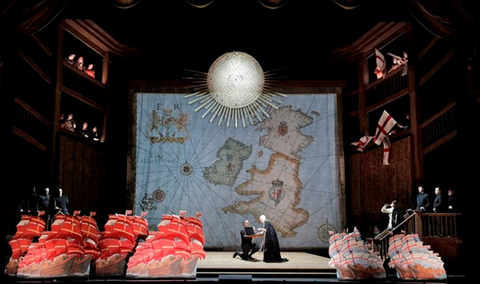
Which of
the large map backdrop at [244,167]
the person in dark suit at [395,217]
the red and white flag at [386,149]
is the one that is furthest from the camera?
the large map backdrop at [244,167]

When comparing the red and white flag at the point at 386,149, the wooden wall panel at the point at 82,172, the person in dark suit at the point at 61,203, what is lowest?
the person in dark suit at the point at 61,203

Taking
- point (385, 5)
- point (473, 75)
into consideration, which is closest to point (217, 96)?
point (385, 5)

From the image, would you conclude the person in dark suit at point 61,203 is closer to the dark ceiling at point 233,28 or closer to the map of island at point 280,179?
the dark ceiling at point 233,28

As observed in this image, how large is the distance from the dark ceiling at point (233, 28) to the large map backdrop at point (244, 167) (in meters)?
1.21

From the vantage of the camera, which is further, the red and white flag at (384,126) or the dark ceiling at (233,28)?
the red and white flag at (384,126)

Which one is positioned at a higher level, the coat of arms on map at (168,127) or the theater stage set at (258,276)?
the coat of arms on map at (168,127)

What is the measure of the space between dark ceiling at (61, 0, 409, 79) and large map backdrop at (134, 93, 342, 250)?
1212 millimetres

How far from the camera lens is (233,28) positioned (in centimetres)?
988

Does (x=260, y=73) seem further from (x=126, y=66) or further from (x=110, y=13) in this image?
(x=126, y=66)

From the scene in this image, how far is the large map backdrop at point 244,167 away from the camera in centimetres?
1459

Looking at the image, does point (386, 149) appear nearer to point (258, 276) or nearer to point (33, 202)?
point (258, 276)

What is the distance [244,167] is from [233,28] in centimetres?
583

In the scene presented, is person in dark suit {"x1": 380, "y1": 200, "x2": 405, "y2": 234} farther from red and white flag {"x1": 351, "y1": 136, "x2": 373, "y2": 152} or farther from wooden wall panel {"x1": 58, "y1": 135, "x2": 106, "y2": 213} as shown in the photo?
wooden wall panel {"x1": 58, "y1": 135, "x2": 106, "y2": 213}

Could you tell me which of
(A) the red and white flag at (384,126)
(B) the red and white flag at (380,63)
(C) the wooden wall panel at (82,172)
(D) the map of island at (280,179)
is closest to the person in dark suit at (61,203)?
(C) the wooden wall panel at (82,172)
